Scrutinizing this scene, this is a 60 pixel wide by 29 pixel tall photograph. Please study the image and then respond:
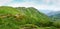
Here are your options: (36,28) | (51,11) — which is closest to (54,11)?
(51,11)

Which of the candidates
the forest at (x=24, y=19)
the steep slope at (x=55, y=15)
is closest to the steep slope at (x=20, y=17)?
the forest at (x=24, y=19)

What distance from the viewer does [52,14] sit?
173 inches

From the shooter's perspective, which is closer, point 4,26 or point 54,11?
point 4,26

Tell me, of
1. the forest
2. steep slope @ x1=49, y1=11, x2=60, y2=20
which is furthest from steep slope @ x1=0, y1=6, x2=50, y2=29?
steep slope @ x1=49, y1=11, x2=60, y2=20

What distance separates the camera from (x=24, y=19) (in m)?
4.30

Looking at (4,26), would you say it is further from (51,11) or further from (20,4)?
(51,11)

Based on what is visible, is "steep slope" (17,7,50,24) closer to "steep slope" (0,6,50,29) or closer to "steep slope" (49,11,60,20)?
"steep slope" (0,6,50,29)

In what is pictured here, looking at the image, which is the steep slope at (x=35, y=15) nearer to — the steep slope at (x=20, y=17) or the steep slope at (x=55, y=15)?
the steep slope at (x=20, y=17)

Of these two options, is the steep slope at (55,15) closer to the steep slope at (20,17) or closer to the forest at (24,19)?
the forest at (24,19)

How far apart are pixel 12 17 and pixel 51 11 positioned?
965 mm

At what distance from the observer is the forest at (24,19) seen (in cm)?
420

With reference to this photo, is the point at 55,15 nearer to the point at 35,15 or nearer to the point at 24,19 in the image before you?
the point at 35,15

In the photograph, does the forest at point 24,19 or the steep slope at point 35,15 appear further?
the steep slope at point 35,15

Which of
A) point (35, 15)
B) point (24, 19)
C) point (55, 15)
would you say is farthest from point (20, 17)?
point (55, 15)
